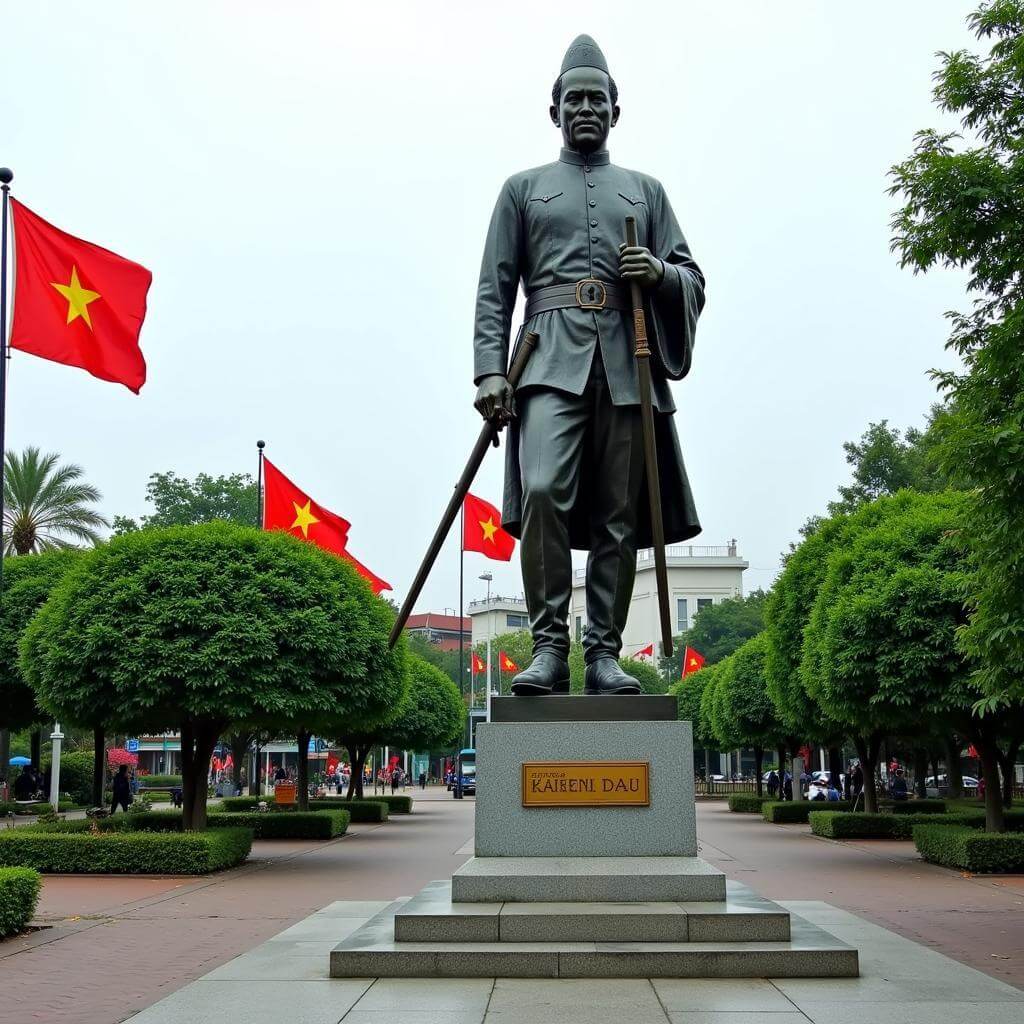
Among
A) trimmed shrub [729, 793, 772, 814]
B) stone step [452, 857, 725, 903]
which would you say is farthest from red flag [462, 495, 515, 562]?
stone step [452, 857, 725, 903]

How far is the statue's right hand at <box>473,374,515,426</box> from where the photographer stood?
24.6ft

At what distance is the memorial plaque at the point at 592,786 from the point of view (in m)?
6.82

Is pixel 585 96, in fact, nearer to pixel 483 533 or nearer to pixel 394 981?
pixel 394 981

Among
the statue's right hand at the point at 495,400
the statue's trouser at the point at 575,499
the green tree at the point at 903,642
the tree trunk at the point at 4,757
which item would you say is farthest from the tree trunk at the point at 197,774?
the tree trunk at the point at 4,757

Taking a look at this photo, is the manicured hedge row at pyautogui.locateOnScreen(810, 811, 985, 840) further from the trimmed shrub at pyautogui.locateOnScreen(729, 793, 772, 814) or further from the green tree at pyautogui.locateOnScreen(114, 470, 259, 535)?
the green tree at pyautogui.locateOnScreen(114, 470, 259, 535)

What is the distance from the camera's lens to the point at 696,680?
50.1 m

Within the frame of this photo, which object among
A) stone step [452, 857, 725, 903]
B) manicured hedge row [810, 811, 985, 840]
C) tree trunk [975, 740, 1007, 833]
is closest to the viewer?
stone step [452, 857, 725, 903]

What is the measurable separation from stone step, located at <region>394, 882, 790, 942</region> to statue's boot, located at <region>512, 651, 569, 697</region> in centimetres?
142

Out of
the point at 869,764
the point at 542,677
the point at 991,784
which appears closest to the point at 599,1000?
the point at 542,677

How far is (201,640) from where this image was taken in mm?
17766

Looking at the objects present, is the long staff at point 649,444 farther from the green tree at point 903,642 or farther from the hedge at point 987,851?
the hedge at point 987,851

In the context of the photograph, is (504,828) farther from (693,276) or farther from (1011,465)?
(1011,465)

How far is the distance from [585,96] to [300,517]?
18339 mm

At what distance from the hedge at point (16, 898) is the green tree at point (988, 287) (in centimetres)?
867
